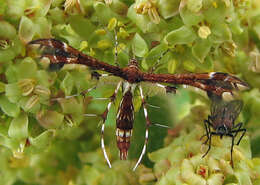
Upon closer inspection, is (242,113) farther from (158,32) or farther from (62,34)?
(62,34)

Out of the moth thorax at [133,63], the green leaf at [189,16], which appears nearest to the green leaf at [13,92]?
the moth thorax at [133,63]

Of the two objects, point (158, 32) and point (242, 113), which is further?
point (242, 113)

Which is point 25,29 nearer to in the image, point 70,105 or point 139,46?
point 70,105

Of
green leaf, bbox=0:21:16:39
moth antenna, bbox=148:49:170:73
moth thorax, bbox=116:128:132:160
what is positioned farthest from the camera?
moth antenna, bbox=148:49:170:73

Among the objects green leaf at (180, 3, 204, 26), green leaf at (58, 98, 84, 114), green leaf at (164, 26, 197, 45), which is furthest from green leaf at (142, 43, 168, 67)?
green leaf at (58, 98, 84, 114)

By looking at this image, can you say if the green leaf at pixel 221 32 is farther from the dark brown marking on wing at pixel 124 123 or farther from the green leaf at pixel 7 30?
the green leaf at pixel 7 30

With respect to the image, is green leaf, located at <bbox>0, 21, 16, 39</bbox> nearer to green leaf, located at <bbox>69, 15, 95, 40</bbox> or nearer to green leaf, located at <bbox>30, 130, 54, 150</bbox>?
green leaf, located at <bbox>69, 15, 95, 40</bbox>

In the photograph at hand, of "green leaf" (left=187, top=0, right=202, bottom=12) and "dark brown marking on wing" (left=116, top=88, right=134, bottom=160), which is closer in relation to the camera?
"green leaf" (left=187, top=0, right=202, bottom=12)

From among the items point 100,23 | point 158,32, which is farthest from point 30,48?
point 158,32

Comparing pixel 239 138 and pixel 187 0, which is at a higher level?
pixel 187 0
